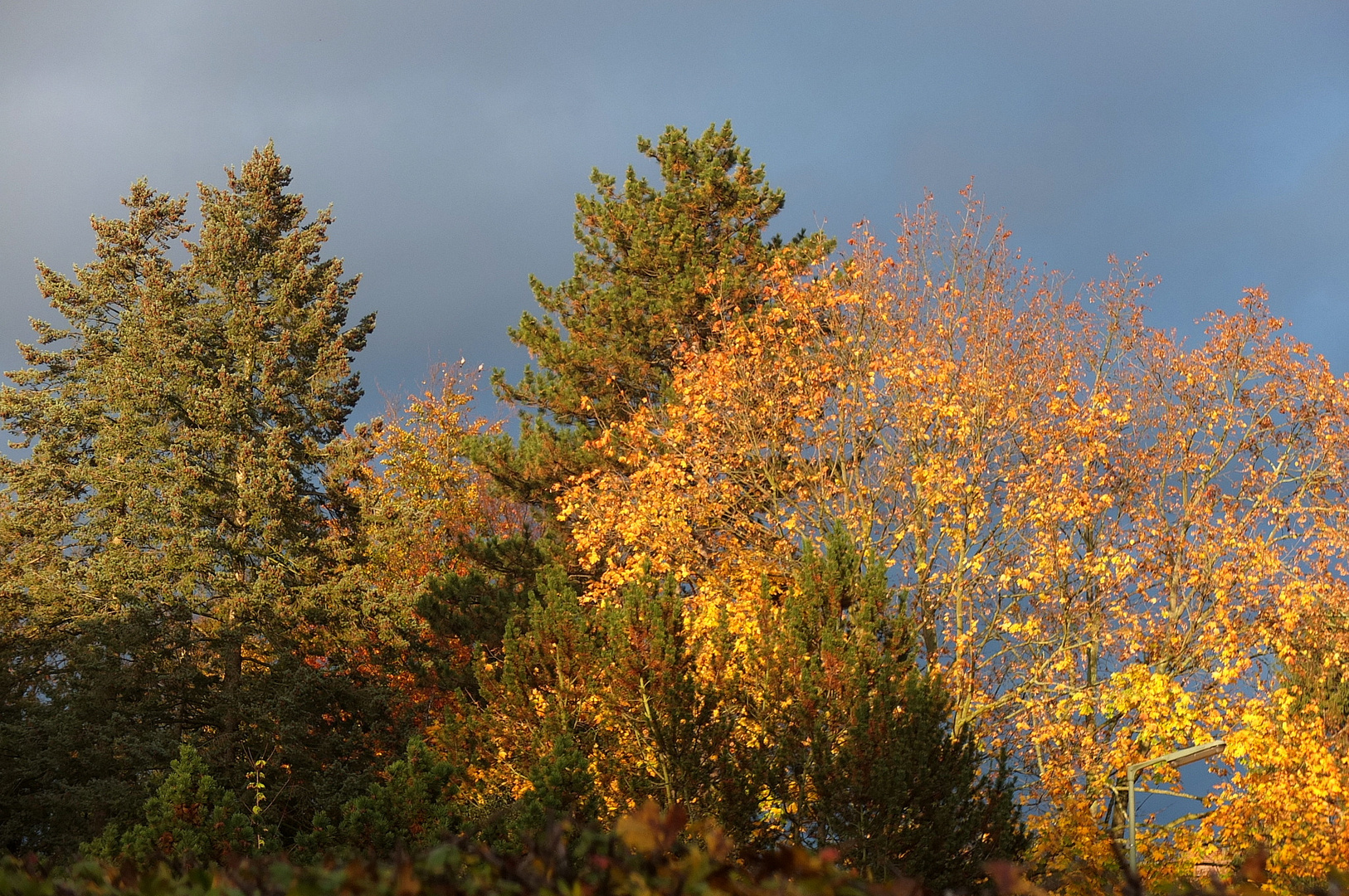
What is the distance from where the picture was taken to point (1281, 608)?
15.8 meters

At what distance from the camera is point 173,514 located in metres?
21.5

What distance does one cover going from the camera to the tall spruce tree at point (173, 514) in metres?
20.2

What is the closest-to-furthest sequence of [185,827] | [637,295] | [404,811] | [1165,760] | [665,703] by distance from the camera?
[185,827] → [404,811] → [665,703] → [1165,760] → [637,295]

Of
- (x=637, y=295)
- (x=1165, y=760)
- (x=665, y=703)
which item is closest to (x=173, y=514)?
(x=637, y=295)

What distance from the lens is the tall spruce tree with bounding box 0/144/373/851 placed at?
20.2 m

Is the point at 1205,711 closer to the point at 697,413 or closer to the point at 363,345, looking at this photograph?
the point at 697,413

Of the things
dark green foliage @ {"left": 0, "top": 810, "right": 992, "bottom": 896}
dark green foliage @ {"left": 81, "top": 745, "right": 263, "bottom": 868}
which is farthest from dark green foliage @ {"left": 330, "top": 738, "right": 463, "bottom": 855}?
dark green foliage @ {"left": 0, "top": 810, "right": 992, "bottom": 896}

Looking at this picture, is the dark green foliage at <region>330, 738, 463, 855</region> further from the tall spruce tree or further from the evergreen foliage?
the tall spruce tree

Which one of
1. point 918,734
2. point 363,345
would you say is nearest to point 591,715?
point 918,734

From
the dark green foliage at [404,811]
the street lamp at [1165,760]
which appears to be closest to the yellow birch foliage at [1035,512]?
the street lamp at [1165,760]

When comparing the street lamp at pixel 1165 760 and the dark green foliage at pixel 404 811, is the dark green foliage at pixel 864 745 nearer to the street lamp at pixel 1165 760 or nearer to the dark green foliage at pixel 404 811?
the street lamp at pixel 1165 760

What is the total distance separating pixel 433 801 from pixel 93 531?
16.8 metres

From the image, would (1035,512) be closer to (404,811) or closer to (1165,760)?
(1165,760)

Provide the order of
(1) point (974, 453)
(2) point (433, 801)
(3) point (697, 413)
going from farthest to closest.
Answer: (3) point (697, 413) → (1) point (974, 453) → (2) point (433, 801)
